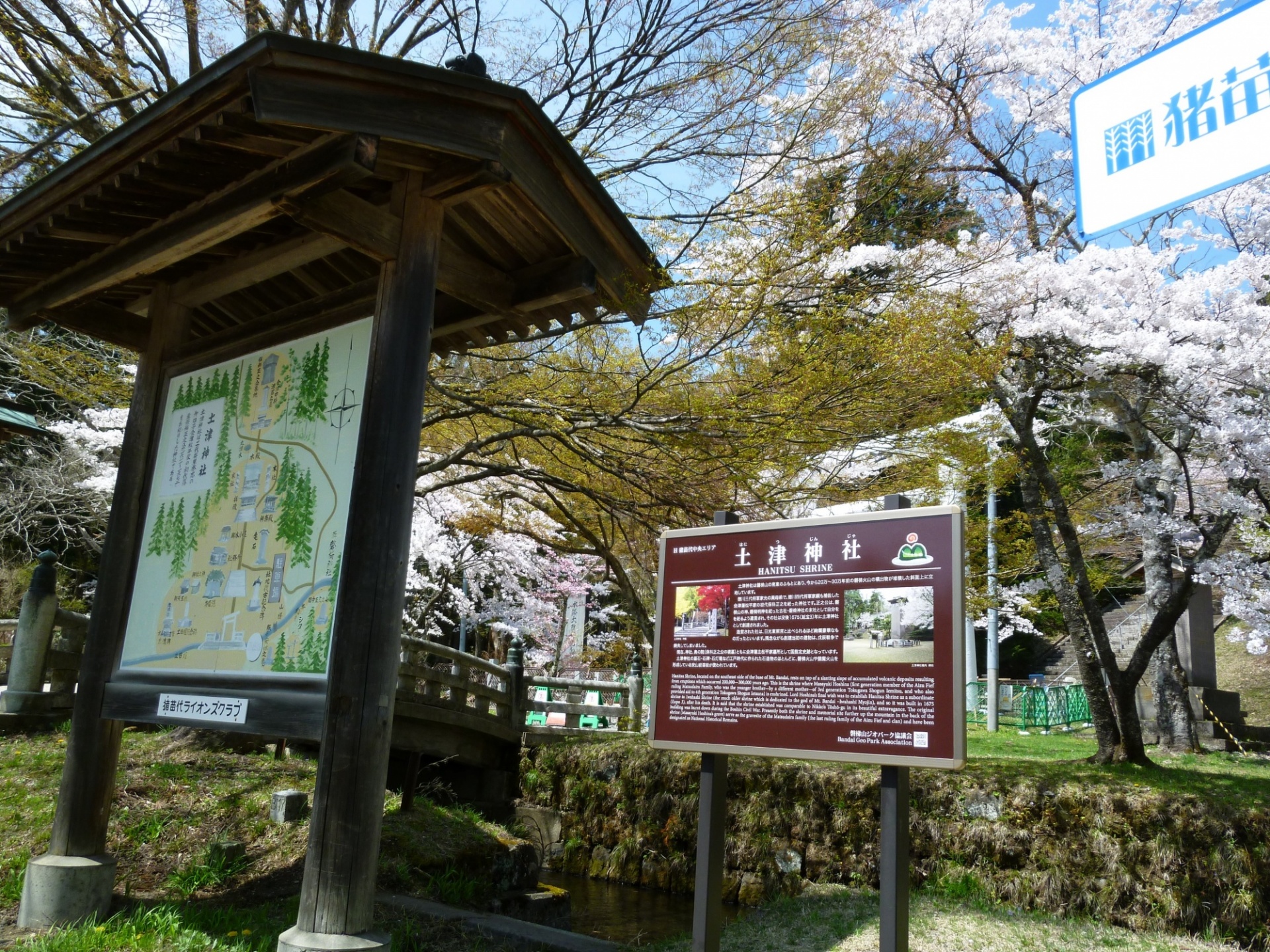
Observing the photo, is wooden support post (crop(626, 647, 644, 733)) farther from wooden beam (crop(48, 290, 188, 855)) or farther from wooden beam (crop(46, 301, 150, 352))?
wooden beam (crop(46, 301, 150, 352))

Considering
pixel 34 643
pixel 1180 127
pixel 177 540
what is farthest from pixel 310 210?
pixel 34 643

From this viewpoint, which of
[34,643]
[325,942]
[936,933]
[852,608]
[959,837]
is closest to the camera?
[325,942]

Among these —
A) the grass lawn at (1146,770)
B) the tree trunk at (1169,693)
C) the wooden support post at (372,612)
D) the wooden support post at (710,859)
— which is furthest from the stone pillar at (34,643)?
the tree trunk at (1169,693)

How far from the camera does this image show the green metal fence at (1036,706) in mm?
19297

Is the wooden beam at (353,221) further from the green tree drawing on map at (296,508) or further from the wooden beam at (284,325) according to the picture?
the green tree drawing on map at (296,508)

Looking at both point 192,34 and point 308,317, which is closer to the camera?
point 308,317

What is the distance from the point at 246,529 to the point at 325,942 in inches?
95.1

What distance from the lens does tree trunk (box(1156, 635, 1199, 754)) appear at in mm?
14516

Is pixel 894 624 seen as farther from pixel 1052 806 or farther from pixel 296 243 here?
pixel 1052 806

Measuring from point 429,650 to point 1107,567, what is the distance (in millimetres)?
16228

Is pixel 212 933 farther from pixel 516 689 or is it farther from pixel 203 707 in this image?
pixel 516 689

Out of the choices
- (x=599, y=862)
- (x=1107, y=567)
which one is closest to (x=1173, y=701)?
(x=1107, y=567)

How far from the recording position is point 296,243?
5438mm

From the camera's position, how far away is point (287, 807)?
8.27m
